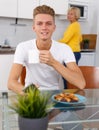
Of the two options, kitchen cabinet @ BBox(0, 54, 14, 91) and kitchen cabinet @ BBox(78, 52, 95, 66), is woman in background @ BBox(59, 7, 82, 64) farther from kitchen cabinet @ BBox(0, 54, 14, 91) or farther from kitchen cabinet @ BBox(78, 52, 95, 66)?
kitchen cabinet @ BBox(0, 54, 14, 91)

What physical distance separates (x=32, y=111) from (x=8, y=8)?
2835 millimetres

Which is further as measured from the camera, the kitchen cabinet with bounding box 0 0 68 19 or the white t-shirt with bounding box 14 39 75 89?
the kitchen cabinet with bounding box 0 0 68 19

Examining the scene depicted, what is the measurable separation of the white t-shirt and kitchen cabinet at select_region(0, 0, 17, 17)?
1778 millimetres

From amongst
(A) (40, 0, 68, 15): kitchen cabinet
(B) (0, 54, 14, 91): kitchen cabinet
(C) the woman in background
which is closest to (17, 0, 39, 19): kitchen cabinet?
(A) (40, 0, 68, 15): kitchen cabinet

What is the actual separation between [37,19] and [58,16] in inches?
95.0

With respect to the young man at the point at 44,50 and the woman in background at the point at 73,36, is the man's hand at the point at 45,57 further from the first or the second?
the woman in background at the point at 73,36

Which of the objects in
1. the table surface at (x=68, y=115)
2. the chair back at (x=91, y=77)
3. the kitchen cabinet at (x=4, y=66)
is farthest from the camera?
the kitchen cabinet at (x=4, y=66)

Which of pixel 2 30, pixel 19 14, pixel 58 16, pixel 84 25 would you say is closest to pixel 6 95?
pixel 19 14

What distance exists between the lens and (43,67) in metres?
1.86

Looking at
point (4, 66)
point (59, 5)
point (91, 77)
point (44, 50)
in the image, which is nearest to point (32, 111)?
point (44, 50)

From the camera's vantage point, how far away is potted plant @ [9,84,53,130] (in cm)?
91

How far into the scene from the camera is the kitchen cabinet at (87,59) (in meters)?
3.94

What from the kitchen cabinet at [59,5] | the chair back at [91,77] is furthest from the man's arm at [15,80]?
the kitchen cabinet at [59,5]

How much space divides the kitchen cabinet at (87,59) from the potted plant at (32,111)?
9.99ft
